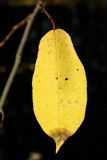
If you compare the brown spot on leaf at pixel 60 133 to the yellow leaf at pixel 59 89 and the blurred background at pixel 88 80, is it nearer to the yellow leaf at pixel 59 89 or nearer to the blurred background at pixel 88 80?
the yellow leaf at pixel 59 89

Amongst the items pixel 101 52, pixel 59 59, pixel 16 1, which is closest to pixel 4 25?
pixel 16 1

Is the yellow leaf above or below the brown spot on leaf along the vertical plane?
above

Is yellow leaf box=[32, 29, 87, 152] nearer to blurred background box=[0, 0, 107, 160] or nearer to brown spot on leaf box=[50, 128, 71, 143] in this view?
brown spot on leaf box=[50, 128, 71, 143]

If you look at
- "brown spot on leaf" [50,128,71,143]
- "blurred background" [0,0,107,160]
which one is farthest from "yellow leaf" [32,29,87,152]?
"blurred background" [0,0,107,160]

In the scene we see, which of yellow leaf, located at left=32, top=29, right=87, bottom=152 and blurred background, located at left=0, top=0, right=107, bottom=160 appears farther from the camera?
blurred background, located at left=0, top=0, right=107, bottom=160

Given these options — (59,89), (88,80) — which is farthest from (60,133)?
(88,80)

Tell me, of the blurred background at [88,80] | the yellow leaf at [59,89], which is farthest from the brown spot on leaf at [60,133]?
the blurred background at [88,80]
